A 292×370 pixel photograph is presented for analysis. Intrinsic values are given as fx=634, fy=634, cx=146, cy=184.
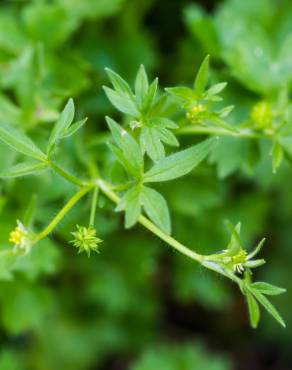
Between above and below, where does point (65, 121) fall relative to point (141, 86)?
below

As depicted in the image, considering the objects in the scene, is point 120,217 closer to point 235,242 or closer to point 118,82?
point 118,82

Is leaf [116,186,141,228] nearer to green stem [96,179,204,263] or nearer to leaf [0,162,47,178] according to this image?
green stem [96,179,204,263]

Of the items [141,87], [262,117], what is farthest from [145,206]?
[262,117]

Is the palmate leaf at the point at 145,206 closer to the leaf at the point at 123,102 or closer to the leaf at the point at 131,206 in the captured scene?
the leaf at the point at 131,206

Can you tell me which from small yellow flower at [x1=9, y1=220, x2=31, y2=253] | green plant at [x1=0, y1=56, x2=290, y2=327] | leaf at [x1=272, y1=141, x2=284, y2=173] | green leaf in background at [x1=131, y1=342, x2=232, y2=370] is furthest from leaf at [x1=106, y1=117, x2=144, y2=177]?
green leaf in background at [x1=131, y1=342, x2=232, y2=370]

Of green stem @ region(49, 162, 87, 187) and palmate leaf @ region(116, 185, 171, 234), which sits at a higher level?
green stem @ region(49, 162, 87, 187)
